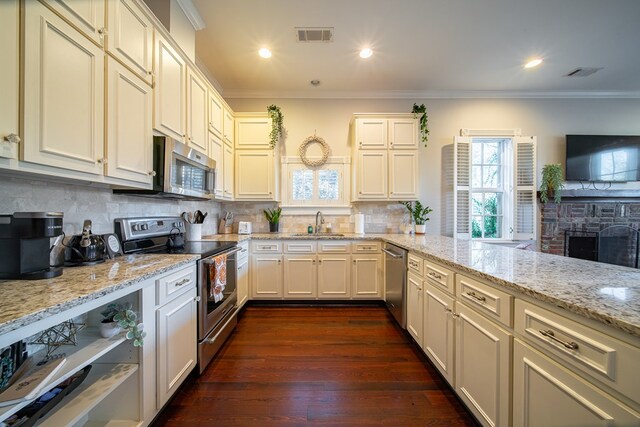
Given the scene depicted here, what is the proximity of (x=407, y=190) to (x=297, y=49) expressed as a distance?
219 cm

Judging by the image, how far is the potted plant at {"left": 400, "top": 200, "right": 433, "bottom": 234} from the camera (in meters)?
3.43

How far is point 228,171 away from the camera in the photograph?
10.1 ft

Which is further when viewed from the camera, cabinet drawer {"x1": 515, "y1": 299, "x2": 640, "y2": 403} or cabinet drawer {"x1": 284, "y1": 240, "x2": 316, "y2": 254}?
cabinet drawer {"x1": 284, "y1": 240, "x2": 316, "y2": 254}

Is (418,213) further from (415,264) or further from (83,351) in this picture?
(83,351)

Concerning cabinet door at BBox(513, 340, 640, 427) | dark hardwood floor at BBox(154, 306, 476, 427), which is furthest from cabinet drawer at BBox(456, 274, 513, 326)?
dark hardwood floor at BBox(154, 306, 476, 427)

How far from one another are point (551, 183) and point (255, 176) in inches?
166

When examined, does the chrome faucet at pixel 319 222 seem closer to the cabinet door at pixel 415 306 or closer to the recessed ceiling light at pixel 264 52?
the cabinet door at pixel 415 306

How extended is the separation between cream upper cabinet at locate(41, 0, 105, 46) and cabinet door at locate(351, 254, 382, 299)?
110 inches

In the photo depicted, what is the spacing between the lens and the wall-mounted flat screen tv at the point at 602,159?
11.4 feet

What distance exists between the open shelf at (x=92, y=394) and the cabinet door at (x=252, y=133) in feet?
8.83

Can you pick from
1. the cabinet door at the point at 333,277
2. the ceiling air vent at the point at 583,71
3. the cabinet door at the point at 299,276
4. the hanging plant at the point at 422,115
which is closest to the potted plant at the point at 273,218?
the cabinet door at the point at 299,276

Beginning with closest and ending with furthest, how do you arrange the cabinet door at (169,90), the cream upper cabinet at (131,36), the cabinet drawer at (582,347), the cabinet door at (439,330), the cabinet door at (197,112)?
the cabinet drawer at (582,347) → the cream upper cabinet at (131,36) → the cabinet door at (439,330) → the cabinet door at (169,90) → the cabinet door at (197,112)

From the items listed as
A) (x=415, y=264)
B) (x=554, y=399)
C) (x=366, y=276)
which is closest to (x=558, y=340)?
(x=554, y=399)

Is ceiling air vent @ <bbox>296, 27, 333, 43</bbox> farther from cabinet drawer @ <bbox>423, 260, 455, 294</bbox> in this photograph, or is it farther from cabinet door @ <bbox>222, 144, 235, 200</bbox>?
cabinet drawer @ <bbox>423, 260, 455, 294</bbox>
